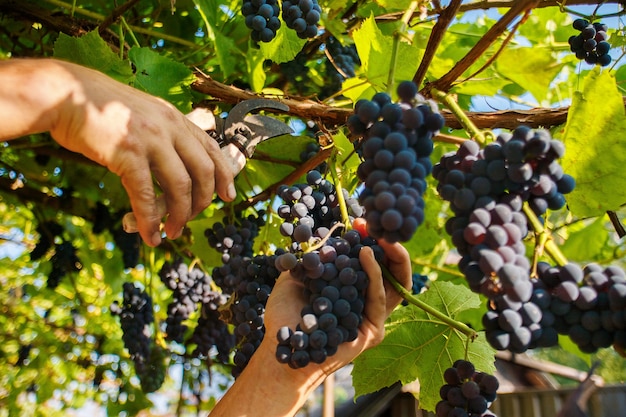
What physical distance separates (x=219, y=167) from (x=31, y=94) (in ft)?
1.21

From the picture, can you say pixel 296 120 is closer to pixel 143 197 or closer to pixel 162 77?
pixel 162 77

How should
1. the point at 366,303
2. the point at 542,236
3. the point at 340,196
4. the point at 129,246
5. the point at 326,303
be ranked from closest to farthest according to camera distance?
the point at 542,236
the point at 326,303
the point at 366,303
the point at 340,196
the point at 129,246

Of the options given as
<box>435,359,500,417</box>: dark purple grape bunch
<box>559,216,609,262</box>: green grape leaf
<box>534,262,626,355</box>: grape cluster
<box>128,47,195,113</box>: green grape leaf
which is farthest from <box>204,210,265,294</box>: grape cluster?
<box>559,216,609,262</box>: green grape leaf

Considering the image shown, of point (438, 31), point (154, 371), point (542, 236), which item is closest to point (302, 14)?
point (438, 31)

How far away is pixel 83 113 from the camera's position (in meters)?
1.08

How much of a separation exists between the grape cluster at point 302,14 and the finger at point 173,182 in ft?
2.12

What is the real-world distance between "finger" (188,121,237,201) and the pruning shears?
16 cm

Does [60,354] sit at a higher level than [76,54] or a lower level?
lower

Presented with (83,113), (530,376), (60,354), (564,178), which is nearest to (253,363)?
(83,113)

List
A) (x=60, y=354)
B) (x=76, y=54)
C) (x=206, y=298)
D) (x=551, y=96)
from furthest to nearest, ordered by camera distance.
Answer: (x=60, y=354) → (x=551, y=96) → (x=206, y=298) → (x=76, y=54)

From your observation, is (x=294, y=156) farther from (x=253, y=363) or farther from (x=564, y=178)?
(x=564, y=178)

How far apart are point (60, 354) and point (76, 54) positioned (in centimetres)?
276

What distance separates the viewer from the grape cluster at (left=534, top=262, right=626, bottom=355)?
34.1 inches

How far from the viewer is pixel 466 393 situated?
1181 millimetres
